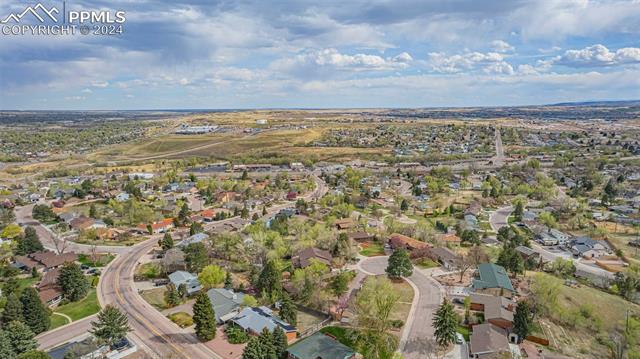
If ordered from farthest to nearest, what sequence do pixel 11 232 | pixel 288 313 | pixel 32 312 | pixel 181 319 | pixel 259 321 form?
1. pixel 11 232
2. pixel 181 319
3. pixel 288 313
4. pixel 32 312
5. pixel 259 321

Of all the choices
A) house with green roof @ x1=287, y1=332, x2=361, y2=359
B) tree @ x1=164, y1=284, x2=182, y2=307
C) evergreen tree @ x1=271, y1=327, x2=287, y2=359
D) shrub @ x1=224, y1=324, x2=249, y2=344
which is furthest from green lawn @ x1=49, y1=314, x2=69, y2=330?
house with green roof @ x1=287, y1=332, x2=361, y2=359

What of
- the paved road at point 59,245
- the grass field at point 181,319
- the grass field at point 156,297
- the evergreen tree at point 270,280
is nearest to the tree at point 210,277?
the grass field at point 156,297

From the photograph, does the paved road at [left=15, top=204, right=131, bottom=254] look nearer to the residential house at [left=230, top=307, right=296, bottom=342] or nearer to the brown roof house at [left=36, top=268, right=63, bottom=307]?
the brown roof house at [left=36, top=268, right=63, bottom=307]

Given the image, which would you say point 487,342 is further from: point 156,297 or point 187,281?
point 156,297

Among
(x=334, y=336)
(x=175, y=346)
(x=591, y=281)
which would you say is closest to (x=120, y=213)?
(x=175, y=346)

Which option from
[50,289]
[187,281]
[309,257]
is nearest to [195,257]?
[187,281]

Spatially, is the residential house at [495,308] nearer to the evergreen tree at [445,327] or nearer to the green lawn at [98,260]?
the evergreen tree at [445,327]
